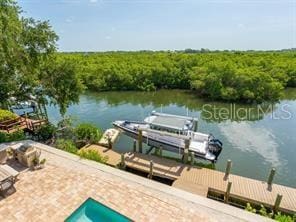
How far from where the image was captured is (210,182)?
11867 mm

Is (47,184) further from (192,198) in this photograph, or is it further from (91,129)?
(91,129)

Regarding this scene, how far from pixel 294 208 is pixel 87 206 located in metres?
8.12

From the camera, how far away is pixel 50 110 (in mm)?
29000

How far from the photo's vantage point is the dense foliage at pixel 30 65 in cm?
1215

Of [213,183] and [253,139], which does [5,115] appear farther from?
[253,139]

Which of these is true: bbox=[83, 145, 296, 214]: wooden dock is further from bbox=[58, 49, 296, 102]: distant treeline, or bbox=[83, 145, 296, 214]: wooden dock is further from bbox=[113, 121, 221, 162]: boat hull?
bbox=[58, 49, 296, 102]: distant treeline

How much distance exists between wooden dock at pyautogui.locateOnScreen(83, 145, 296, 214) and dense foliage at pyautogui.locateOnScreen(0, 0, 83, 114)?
5.20m

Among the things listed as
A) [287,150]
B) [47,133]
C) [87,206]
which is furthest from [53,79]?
[287,150]

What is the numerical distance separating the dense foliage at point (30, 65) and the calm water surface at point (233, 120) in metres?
5.45

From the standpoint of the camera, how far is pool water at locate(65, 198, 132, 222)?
7042 mm

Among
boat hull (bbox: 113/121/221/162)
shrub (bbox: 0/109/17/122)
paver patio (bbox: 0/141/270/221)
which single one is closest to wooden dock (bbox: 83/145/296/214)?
boat hull (bbox: 113/121/221/162)

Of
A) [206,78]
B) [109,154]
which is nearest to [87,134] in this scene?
[109,154]

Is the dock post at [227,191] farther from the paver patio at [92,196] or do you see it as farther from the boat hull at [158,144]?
the boat hull at [158,144]

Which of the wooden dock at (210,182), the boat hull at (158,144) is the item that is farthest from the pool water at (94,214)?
the boat hull at (158,144)
